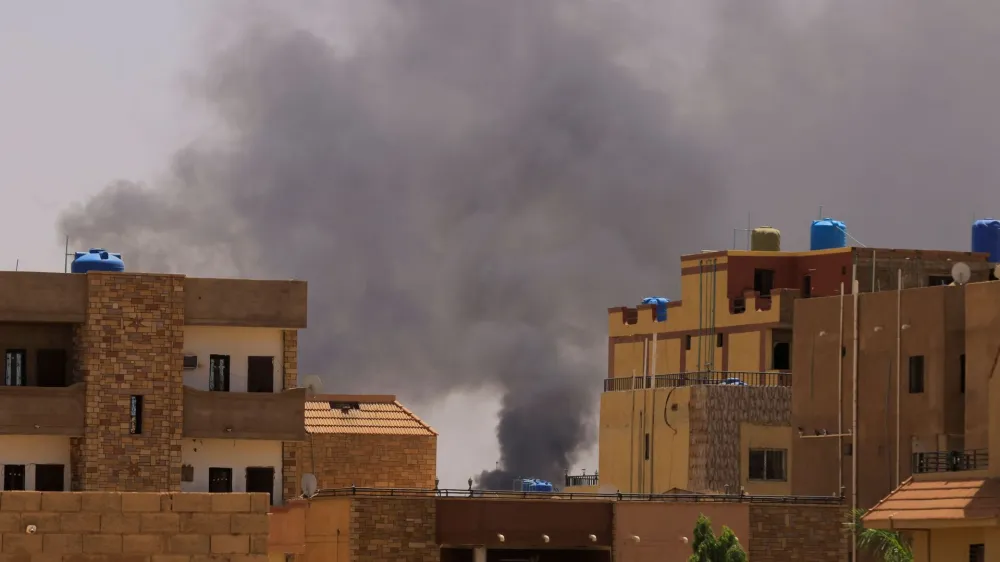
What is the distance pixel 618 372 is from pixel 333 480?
3409cm

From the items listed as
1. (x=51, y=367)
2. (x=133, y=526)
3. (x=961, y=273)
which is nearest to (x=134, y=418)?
(x=51, y=367)

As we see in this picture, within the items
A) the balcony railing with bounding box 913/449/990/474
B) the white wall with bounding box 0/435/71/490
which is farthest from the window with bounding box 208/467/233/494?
the balcony railing with bounding box 913/449/990/474

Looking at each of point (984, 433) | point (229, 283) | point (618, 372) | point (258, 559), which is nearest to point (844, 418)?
point (984, 433)

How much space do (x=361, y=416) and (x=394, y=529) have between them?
15208 millimetres

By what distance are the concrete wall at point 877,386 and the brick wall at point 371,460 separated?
1370cm

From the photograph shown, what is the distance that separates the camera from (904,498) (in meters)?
61.1

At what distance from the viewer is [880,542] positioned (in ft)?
254

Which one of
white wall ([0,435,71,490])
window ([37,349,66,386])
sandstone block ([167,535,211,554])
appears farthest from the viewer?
window ([37,349,66,386])

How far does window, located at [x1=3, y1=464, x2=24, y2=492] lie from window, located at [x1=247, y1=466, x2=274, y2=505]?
7.08 metres

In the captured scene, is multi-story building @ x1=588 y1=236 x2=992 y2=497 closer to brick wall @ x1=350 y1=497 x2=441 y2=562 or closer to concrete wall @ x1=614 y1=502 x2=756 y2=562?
concrete wall @ x1=614 y1=502 x2=756 y2=562

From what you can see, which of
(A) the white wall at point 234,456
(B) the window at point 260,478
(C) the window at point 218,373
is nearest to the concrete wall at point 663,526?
(A) the white wall at point 234,456

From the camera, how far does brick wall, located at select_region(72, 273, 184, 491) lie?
77188mm

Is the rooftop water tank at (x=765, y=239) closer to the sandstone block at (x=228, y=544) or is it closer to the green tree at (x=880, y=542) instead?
the green tree at (x=880, y=542)

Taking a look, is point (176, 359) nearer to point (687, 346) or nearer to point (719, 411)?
point (719, 411)
